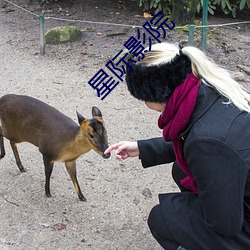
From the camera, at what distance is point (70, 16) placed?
7.51m

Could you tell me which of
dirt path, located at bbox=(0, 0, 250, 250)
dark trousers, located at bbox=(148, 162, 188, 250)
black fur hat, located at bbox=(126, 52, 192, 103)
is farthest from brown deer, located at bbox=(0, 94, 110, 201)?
black fur hat, located at bbox=(126, 52, 192, 103)

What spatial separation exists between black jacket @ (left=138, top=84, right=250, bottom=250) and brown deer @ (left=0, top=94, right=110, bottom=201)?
952mm

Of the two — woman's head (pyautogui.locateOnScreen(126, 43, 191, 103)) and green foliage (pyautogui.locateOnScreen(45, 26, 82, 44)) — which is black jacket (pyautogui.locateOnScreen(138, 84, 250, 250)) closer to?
woman's head (pyautogui.locateOnScreen(126, 43, 191, 103))

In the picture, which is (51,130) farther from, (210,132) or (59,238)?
(210,132)

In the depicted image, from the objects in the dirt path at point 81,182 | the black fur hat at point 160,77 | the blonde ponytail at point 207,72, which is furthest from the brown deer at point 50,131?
the blonde ponytail at point 207,72

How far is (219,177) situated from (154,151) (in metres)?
0.77

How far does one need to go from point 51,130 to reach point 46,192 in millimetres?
453

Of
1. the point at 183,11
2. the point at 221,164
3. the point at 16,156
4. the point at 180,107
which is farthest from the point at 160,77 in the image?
the point at 183,11

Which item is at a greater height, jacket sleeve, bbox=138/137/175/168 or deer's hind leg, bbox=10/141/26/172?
jacket sleeve, bbox=138/137/175/168

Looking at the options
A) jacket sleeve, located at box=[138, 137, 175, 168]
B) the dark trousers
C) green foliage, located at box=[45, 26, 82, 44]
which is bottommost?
green foliage, located at box=[45, 26, 82, 44]

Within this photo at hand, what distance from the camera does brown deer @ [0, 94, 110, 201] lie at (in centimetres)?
283

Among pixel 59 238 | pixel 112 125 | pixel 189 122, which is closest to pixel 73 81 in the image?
pixel 112 125

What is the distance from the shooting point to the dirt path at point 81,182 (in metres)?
2.91

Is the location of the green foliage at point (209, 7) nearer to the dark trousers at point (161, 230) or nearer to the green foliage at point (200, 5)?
the green foliage at point (200, 5)
